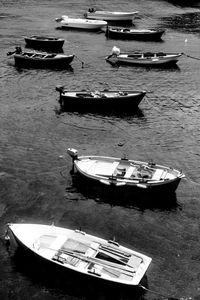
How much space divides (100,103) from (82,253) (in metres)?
33.8

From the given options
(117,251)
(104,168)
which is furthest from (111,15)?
(117,251)

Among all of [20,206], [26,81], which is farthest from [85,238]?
[26,81]

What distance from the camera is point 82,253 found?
3694 cm

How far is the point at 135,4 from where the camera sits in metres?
140

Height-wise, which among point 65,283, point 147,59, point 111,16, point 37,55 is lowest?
point 65,283

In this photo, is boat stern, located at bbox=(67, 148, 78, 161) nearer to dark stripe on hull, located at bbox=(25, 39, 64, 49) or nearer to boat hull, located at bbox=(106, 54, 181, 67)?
boat hull, located at bbox=(106, 54, 181, 67)

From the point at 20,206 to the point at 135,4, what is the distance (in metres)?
110

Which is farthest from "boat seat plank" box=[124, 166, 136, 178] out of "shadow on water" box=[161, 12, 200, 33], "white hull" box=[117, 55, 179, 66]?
"shadow on water" box=[161, 12, 200, 33]

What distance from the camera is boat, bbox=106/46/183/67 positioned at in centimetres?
8750

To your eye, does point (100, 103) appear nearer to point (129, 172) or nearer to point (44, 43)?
point (129, 172)

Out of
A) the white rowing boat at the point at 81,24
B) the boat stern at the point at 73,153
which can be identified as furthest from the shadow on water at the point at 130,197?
the white rowing boat at the point at 81,24

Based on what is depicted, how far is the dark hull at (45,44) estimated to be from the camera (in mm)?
95694

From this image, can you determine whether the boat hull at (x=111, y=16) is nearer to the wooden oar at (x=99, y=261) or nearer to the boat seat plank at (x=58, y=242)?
the boat seat plank at (x=58, y=242)

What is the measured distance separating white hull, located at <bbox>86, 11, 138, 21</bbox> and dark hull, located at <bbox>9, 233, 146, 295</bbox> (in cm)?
9422
